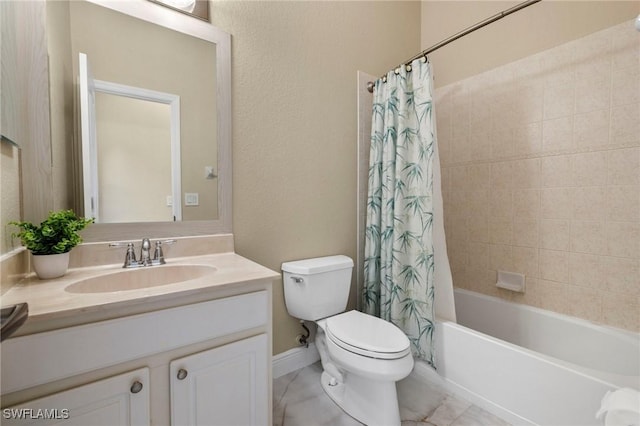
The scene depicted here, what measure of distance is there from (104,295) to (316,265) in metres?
1.01

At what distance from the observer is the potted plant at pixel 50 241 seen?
950 mm

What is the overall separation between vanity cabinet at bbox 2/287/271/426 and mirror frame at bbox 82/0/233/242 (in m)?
0.56

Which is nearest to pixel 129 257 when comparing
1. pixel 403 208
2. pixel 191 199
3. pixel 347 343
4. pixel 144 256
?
pixel 144 256

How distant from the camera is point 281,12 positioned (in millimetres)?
1640

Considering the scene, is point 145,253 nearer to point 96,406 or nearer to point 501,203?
point 96,406

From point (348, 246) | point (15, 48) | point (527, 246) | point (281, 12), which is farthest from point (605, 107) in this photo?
point (15, 48)

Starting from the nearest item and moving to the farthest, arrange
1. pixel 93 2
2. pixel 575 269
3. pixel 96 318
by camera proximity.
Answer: pixel 96 318
pixel 93 2
pixel 575 269

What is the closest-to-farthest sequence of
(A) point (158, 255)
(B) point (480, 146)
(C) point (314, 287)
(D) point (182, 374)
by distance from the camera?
(D) point (182, 374)
(A) point (158, 255)
(C) point (314, 287)
(B) point (480, 146)

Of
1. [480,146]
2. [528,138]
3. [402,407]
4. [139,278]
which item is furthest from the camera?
[480,146]

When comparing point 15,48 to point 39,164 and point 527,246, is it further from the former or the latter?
point 527,246

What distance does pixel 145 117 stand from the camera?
50.7 inches

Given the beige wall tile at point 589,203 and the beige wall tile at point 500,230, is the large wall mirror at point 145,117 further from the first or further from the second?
the beige wall tile at point 589,203

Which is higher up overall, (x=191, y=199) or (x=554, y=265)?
(x=191, y=199)

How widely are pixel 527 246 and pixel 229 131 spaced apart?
200 centimetres
